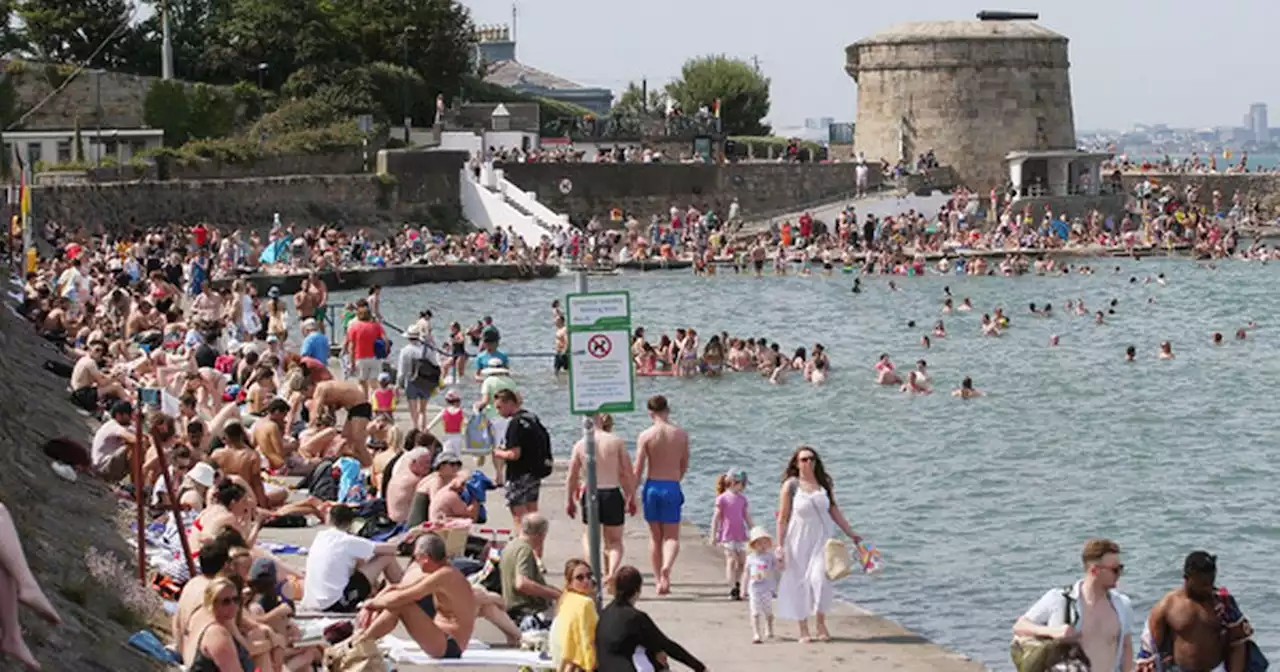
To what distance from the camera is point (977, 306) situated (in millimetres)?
49688

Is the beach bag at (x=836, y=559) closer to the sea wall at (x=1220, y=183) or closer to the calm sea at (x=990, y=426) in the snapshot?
the calm sea at (x=990, y=426)

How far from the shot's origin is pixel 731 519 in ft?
47.9

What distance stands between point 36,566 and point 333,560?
2139 millimetres

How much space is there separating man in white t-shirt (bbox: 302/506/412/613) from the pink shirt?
2.68 meters

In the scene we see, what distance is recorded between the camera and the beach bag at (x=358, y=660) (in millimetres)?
10901

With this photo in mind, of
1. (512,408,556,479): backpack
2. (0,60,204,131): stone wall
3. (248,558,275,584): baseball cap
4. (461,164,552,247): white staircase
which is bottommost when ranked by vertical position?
(248,558,275,584): baseball cap

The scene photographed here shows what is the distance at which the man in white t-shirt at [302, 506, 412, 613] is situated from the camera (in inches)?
493

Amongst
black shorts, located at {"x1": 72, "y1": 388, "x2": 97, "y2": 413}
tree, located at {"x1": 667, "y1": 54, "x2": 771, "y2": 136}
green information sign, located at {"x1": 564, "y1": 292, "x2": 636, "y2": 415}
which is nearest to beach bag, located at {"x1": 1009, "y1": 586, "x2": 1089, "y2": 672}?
green information sign, located at {"x1": 564, "y1": 292, "x2": 636, "y2": 415}

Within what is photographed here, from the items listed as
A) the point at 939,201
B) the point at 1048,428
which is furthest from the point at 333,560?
the point at 939,201

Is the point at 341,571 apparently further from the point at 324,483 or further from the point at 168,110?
the point at 168,110

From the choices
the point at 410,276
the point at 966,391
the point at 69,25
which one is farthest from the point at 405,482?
the point at 69,25

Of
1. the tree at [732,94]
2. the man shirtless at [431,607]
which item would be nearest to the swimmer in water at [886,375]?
the man shirtless at [431,607]

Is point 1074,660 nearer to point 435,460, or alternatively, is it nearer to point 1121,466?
point 435,460

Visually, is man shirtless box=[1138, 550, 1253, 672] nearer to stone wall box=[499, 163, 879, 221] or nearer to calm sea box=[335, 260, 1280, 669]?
calm sea box=[335, 260, 1280, 669]
